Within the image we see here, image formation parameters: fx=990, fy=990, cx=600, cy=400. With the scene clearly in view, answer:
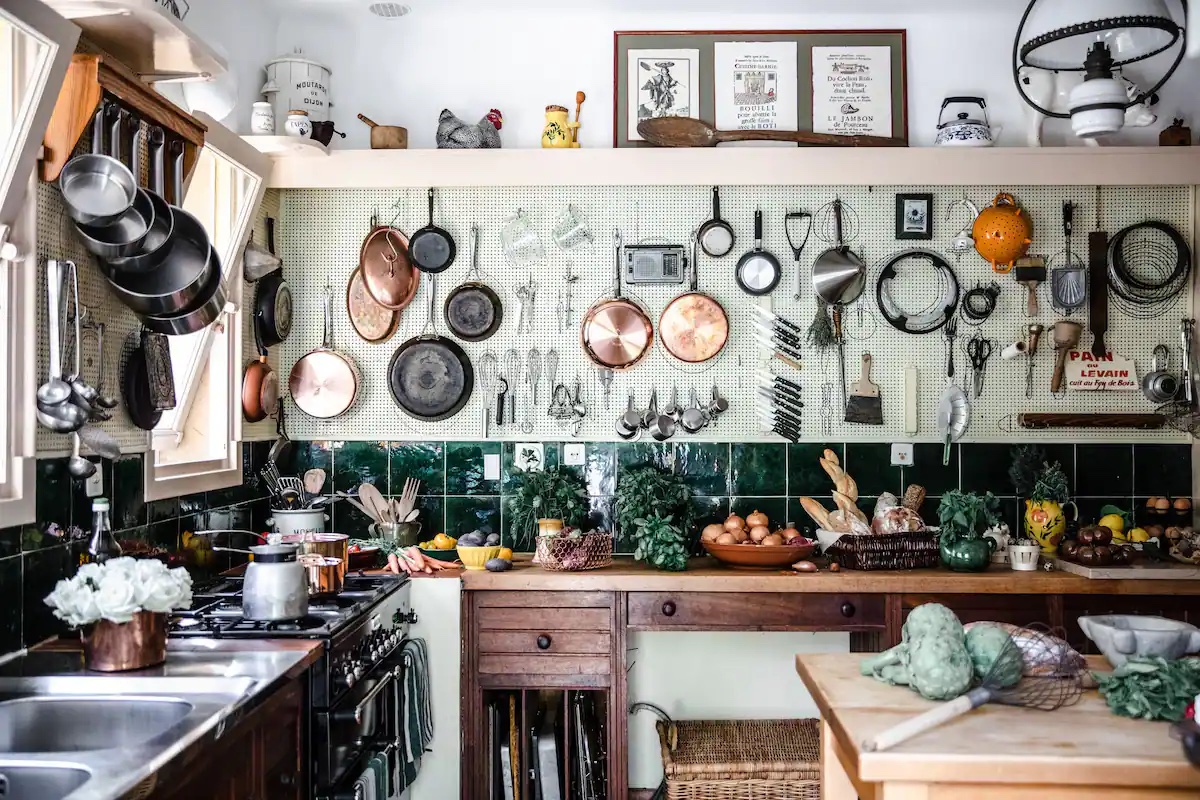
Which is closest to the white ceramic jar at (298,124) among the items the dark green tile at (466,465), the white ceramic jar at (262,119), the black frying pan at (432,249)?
the white ceramic jar at (262,119)

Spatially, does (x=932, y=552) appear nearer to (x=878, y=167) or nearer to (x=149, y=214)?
(x=878, y=167)

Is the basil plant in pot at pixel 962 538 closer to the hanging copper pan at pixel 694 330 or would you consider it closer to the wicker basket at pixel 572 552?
the hanging copper pan at pixel 694 330

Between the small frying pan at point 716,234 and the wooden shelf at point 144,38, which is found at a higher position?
the wooden shelf at point 144,38

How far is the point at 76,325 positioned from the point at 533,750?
85.5 inches

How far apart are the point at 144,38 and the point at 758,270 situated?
2.45 meters

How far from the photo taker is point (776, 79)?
421cm

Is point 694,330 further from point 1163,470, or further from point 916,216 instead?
point 1163,470

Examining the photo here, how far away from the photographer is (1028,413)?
13.5 ft

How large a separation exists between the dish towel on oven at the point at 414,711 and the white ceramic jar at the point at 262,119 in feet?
6.55

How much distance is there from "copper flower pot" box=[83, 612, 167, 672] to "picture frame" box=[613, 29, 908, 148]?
276 centimetres

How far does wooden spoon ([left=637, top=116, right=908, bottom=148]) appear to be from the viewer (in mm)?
4031

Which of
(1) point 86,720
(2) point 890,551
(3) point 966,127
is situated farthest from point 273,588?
(3) point 966,127

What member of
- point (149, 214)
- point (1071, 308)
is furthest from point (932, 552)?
point (149, 214)

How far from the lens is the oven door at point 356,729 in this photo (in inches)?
101
